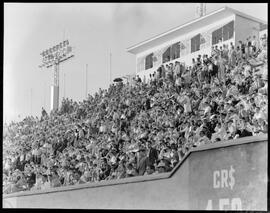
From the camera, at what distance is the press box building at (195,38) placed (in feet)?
24.4

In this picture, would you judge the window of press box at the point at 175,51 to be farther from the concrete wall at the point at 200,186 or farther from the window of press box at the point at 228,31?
the concrete wall at the point at 200,186

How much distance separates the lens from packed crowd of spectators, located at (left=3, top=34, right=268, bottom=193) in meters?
7.29

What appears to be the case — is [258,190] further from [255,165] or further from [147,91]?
[147,91]

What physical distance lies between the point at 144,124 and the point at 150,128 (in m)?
0.12

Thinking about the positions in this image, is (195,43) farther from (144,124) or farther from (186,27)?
(144,124)

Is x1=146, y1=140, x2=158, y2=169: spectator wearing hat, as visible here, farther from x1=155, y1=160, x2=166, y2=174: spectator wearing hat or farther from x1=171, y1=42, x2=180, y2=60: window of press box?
x1=171, y1=42, x2=180, y2=60: window of press box

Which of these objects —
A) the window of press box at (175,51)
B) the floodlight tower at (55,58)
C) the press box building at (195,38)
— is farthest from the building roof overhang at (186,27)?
the floodlight tower at (55,58)

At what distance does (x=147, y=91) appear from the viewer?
26.3ft

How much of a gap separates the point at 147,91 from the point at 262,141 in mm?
1683

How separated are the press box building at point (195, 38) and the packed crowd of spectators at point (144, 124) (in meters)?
0.09

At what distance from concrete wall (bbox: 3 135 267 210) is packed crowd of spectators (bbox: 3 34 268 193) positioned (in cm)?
14

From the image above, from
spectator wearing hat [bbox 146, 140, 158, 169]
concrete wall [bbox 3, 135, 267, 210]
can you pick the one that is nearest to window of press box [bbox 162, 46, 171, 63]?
spectator wearing hat [bbox 146, 140, 158, 169]

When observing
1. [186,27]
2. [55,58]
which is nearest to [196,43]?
[186,27]

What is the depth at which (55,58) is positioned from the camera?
827 cm
